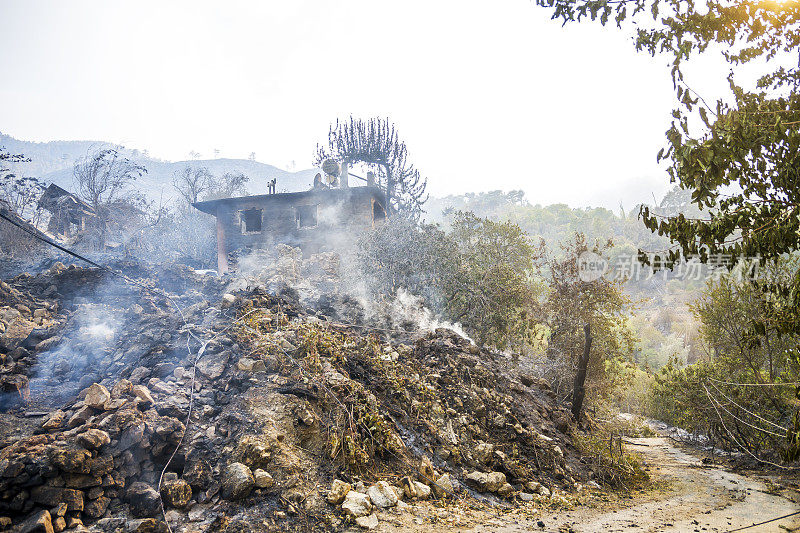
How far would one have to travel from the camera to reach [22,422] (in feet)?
14.4

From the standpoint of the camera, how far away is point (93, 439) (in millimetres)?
3803

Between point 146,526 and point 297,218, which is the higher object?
point 297,218

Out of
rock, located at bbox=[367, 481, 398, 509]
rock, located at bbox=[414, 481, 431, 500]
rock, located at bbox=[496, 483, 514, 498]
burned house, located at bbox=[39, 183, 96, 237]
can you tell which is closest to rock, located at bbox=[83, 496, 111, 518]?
rock, located at bbox=[367, 481, 398, 509]

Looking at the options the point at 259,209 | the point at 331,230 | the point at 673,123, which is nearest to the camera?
the point at 673,123

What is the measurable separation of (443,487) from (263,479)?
2404 mm

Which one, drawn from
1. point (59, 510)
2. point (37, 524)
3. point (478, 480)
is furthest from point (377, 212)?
point (37, 524)

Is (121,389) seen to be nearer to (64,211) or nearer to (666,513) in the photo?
(666,513)

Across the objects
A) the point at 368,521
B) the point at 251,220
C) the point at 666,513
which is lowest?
the point at 666,513

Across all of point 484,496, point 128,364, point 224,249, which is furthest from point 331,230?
point 484,496

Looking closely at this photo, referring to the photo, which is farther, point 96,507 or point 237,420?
point 237,420

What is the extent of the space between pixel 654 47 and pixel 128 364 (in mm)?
7362

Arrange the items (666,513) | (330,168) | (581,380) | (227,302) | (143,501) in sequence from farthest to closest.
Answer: (330,168), (581,380), (227,302), (666,513), (143,501)

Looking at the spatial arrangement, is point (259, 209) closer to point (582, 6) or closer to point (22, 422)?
point (22, 422)

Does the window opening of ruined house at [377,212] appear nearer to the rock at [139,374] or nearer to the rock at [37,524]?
the rock at [139,374]
